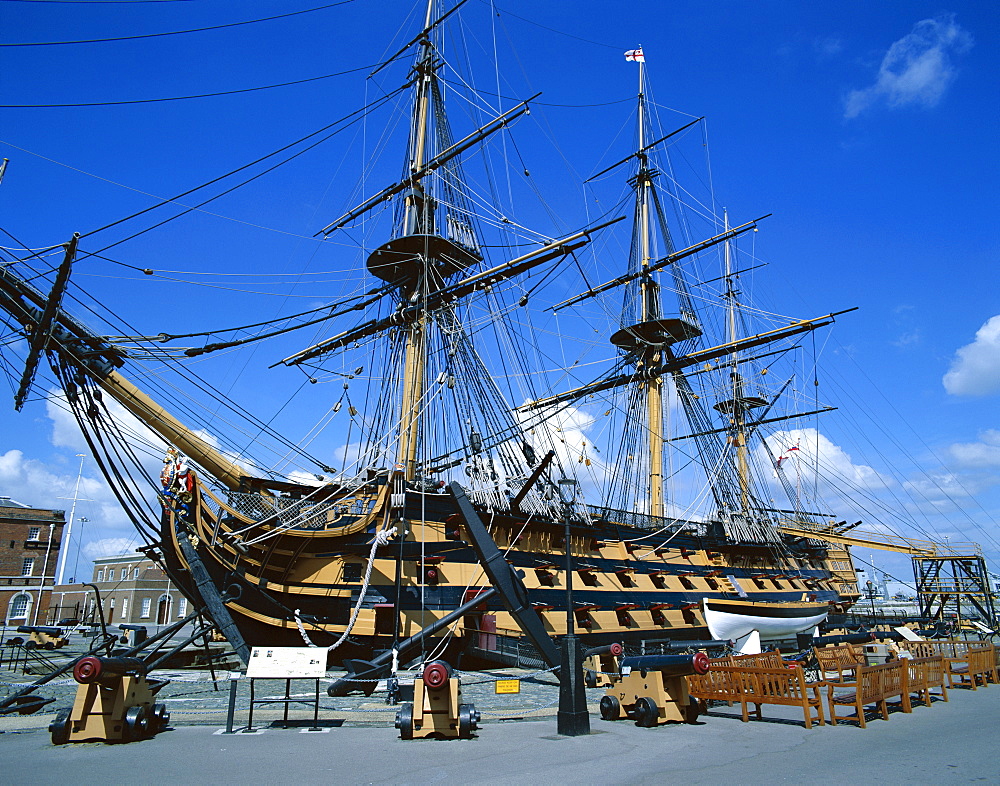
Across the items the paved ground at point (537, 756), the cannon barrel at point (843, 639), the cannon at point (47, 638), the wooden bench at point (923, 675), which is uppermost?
the cannon at point (47, 638)

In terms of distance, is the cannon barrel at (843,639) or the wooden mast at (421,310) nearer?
the cannon barrel at (843,639)

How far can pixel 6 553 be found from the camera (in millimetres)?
39750

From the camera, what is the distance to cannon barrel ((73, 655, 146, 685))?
24.3ft

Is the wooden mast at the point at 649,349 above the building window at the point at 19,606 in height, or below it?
above

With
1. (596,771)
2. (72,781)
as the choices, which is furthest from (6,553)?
(596,771)

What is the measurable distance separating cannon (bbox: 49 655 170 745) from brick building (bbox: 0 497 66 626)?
37.8 m

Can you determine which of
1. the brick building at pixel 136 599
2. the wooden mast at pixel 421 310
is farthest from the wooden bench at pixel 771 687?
the brick building at pixel 136 599

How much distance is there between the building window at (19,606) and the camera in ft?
128

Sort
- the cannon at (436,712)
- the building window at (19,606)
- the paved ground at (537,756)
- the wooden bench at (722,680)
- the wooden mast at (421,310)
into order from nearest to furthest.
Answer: the paved ground at (537,756) < the cannon at (436,712) < the wooden bench at (722,680) < the wooden mast at (421,310) < the building window at (19,606)

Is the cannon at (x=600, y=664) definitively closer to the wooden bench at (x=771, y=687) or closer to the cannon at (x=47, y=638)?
the wooden bench at (x=771, y=687)

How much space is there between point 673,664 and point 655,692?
48cm

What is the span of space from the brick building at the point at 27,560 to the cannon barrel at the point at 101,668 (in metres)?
38.1

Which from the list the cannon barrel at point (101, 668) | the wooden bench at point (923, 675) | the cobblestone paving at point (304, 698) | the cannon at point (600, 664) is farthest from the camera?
the cannon at point (600, 664)

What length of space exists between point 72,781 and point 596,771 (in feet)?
15.4
